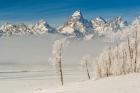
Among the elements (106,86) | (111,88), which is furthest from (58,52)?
(111,88)

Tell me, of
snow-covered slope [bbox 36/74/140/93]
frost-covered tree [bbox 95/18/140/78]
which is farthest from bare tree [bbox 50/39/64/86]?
snow-covered slope [bbox 36/74/140/93]

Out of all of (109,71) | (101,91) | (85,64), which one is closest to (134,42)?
(109,71)

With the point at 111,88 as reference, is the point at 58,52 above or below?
above

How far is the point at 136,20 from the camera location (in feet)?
346

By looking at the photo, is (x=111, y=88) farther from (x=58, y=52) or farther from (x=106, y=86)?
(x=58, y=52)

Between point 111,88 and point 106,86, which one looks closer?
point 111,88

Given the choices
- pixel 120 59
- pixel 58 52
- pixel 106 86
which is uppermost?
pixel 58 52

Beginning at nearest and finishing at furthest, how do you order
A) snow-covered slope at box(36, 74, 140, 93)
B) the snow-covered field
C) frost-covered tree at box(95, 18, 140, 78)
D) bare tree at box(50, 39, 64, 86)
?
snow-covered slope at box(36, 74, 140, 93), the snow-covered field, bare tree at box(50, 39, 64, 86), frost-covered tree at box(95, 18, 140, 78)

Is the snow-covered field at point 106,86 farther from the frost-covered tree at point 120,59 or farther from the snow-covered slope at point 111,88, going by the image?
the frost-covered tree at point 120,59

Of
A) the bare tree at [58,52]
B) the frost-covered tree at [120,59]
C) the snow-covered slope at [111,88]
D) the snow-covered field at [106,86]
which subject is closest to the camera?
the snow-covered slope at [111,88]

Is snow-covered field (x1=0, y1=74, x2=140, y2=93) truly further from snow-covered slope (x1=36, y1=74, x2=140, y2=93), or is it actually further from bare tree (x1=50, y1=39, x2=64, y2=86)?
bare tree (x1=50, y1=39, x2=64, y2=86)

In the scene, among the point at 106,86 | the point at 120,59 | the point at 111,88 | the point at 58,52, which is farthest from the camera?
the point at 120,59

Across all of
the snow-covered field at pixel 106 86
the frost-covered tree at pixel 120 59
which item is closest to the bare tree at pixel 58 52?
the frost-covered tree at pixel 120 59

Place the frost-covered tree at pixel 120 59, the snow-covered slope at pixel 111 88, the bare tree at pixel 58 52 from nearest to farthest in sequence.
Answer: the snow-covered slope at pixel 111 88, the bare tree at pixel 58 52, the frost-covered tree at pixel 120 59
